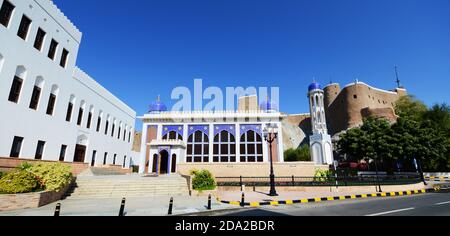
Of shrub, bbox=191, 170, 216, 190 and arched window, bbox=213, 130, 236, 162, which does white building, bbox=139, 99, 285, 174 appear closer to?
arched window, bbox=213, 130, 236, 162

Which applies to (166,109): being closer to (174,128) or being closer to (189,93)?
(174,128)

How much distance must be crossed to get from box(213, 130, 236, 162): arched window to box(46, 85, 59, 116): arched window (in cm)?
1798

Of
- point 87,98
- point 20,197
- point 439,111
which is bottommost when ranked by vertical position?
point 20,197

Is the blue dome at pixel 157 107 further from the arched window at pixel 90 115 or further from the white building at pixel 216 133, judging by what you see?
the arched window at pixel 90 115

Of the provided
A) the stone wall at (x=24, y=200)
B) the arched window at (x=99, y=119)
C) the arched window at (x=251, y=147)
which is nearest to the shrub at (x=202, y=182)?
the stone wall at (x=24, y=200)

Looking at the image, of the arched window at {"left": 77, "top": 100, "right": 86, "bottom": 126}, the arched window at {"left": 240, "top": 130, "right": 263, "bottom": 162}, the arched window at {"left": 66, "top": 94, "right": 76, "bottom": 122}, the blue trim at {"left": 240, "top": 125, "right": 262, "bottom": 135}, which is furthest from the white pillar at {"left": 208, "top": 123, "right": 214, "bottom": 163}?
the arched window at {"left": 66, "top": 94, "right": 76, "bottom": 122}

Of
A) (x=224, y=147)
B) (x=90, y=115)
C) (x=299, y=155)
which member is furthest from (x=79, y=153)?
(x=299, y=155)

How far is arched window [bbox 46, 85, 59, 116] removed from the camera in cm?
1741

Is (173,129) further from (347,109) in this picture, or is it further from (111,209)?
(347,109)

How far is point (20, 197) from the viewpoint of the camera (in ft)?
30.6

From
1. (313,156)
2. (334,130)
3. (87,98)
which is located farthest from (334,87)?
(87,98)

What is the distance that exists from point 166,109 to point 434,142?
33821mm

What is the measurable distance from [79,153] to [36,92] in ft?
24.7

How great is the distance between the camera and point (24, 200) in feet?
31.0
